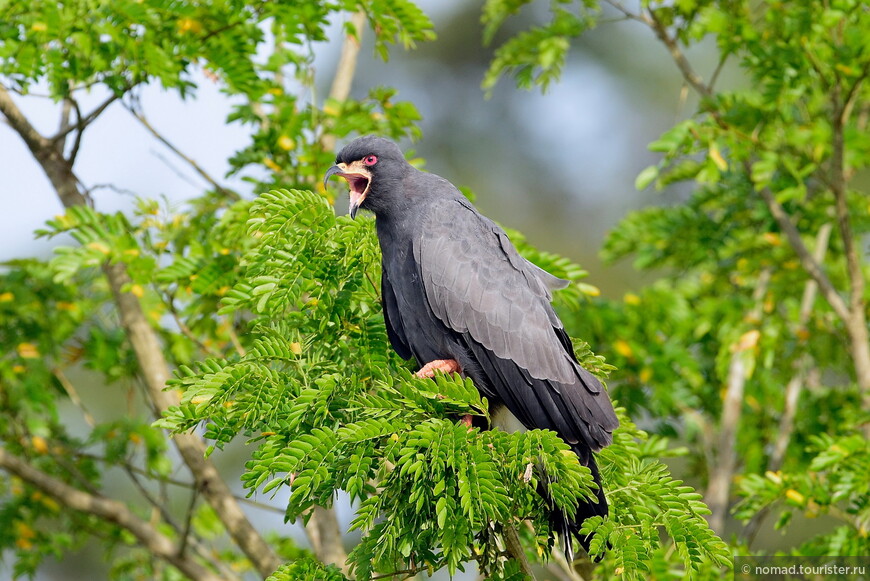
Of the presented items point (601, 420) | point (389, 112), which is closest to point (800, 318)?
point (389, 112)

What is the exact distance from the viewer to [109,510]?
5102 millimetres

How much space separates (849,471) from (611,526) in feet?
6.32

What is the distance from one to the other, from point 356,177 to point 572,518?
1.75 m

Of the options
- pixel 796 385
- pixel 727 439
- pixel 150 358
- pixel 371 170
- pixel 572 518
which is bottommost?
pixel 572 518

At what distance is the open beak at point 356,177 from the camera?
3750 mm

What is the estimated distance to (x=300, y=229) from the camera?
10.0 ft

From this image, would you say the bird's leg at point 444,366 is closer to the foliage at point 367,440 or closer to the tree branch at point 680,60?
the foliage at point 367,440

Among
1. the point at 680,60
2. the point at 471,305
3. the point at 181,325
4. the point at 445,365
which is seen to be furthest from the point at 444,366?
the point at 680,60

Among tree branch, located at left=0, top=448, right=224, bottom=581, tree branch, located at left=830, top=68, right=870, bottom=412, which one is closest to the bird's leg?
tree branch, located at left=0, top=448, right=224, bottom=581

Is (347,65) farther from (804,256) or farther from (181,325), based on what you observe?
(804,256)

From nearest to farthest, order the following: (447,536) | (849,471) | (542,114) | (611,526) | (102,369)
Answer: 1. (447,536)
2. (611,526)
3. (849,471)
4. (102,369)
5. (542,114)

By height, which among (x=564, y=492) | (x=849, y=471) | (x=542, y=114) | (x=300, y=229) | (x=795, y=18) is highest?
(x=542, y=114)

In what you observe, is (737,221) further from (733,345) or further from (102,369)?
(102,369)

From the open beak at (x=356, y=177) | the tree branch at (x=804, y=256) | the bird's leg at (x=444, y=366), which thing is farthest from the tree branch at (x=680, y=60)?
the bird's leg at (x=444, y=366)
